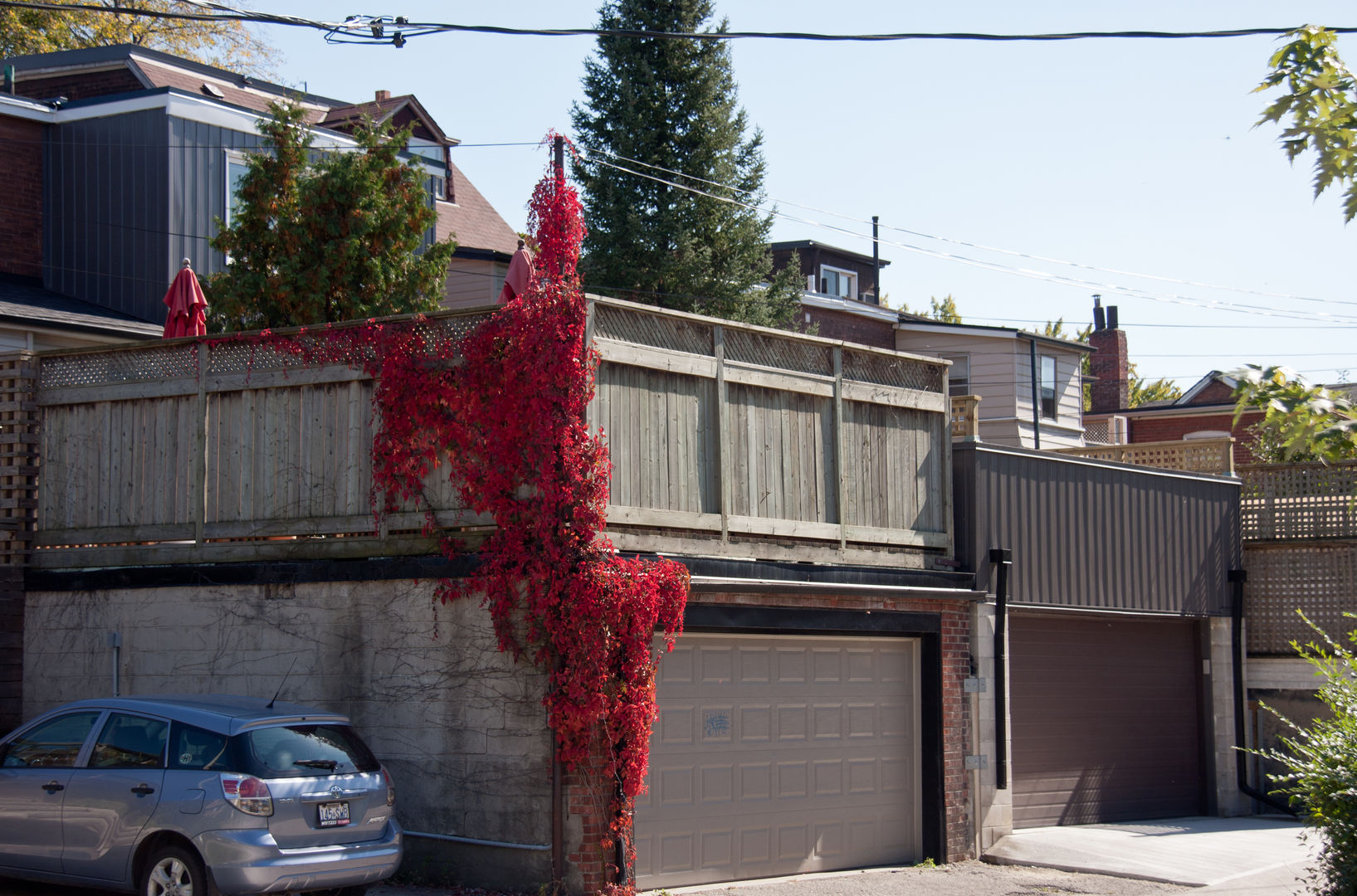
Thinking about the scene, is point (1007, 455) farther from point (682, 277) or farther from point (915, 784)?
point (682, 277)

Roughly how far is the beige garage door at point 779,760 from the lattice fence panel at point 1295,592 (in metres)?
7.54

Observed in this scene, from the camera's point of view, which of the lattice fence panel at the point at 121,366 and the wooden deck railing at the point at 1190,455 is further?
the wooden deck railing at the point at 1190,455

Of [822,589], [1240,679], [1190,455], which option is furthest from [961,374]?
[822,589]

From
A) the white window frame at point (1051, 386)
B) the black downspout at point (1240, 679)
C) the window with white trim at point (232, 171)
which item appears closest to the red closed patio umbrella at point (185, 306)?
the window with white trim at point (232, 171)

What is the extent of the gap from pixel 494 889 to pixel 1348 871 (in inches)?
249

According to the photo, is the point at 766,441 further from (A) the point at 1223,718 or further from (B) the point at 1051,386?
(B) the point at 1051,386

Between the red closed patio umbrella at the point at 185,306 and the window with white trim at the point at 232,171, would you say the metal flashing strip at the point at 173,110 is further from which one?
the red closed patio umbrella at the point at 185,306

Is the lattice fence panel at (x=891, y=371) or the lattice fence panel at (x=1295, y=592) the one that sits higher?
the lattice fence panel at (x=891, y=371)

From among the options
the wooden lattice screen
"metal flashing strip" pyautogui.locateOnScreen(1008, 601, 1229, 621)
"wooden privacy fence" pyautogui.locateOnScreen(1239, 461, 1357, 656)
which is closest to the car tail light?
the wooden lattice screen

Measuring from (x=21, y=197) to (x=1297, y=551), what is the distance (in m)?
19.9

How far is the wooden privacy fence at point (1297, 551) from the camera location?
19250 millimetres

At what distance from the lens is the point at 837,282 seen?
41.2m

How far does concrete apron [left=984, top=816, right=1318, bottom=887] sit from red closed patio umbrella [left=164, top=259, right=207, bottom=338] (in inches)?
404

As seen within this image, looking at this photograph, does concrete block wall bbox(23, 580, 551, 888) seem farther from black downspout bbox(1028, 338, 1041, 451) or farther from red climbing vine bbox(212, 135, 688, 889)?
black downspout bbox(1028, 338, 1041, 451)
